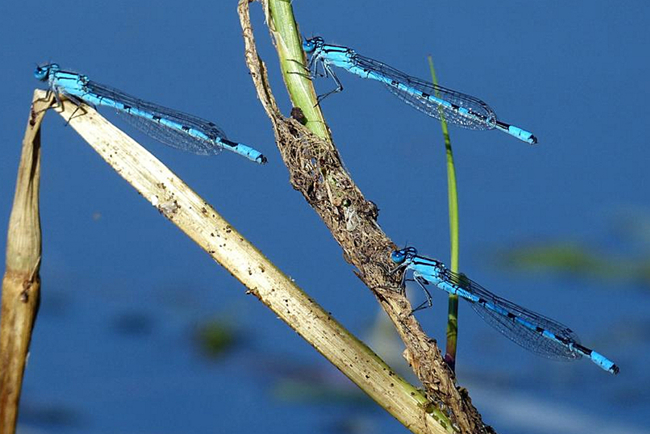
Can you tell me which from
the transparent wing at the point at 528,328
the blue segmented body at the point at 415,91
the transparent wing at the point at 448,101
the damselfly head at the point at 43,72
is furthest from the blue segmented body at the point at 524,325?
the damselfly head at the point at 43,72

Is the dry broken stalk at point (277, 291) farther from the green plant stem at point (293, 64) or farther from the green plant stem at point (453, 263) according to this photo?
the green plant stem at point (293, 64)

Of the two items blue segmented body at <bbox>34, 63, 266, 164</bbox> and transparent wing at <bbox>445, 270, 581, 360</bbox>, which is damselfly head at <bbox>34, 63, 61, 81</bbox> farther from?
transparent wing at <bbox>445, 270, 581, 360</bbox>

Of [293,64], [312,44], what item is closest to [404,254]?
[293,64]

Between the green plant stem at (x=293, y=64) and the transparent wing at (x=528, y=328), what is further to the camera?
the transparent wing at (x=528, y=328)

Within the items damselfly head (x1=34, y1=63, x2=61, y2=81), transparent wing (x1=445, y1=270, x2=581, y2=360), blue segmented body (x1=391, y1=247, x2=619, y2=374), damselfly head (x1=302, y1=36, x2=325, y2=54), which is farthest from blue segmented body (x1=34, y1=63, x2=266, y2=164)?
transparent wing (x1=445, y1=270, x2=581, y2=360)

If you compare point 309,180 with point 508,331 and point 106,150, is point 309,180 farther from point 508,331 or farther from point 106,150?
point 508,331
